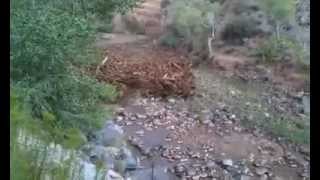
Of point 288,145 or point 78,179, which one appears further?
point 288,145

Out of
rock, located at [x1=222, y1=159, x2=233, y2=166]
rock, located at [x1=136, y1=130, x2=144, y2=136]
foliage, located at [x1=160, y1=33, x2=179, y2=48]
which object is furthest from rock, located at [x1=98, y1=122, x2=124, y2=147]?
foliage, located at [x1=160, y1=33, x2=179, y2=48]

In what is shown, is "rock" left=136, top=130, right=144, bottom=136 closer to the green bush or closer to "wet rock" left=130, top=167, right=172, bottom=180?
"wet rock" left=130, top=167, right=172, bottom=180

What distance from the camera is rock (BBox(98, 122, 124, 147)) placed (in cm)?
362

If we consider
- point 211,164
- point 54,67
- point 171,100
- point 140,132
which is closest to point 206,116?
point 171,100

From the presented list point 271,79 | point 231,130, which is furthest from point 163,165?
point 271,79

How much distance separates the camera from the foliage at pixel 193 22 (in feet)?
19.1

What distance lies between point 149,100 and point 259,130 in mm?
1020

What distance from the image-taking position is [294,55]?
17.9 feet

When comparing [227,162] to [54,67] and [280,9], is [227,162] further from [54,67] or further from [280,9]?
[280,9]

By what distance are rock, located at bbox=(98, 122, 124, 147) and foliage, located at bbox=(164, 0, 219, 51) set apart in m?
1.88

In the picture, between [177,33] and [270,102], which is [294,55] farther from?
[177,33]

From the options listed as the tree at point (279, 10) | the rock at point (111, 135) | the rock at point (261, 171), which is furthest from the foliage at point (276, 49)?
the rock at point (111, 135)

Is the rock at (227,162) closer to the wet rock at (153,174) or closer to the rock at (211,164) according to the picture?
the rock at (211,164)
